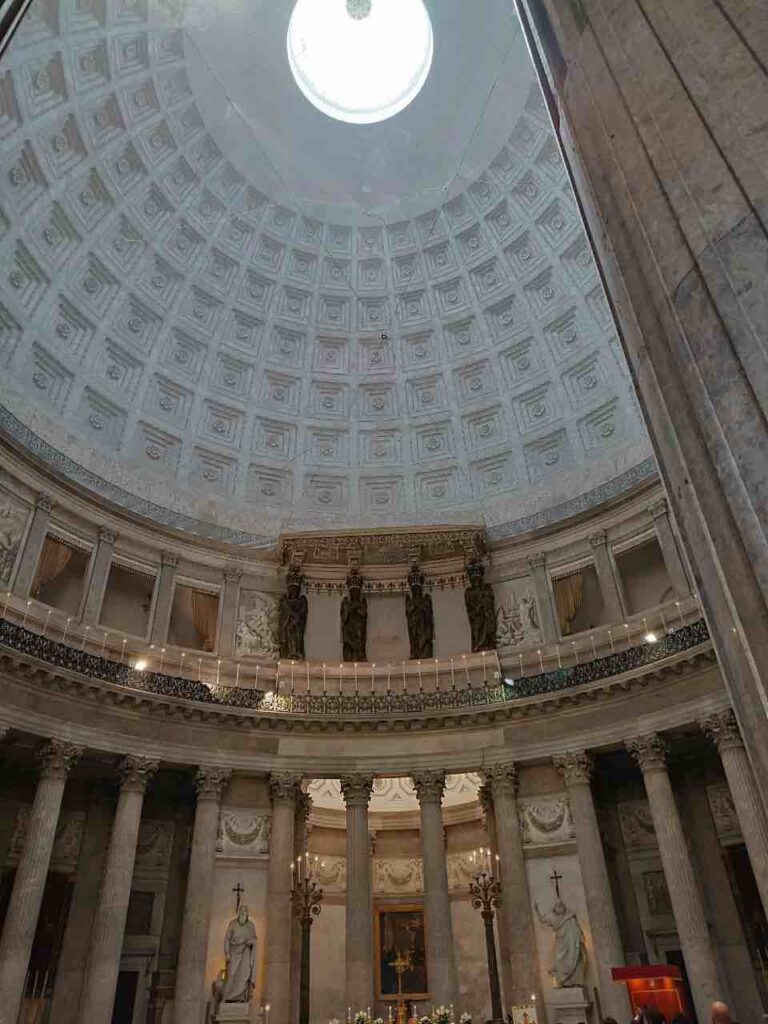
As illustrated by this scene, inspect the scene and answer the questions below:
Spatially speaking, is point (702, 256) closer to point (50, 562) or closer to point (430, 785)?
point (430, 785)

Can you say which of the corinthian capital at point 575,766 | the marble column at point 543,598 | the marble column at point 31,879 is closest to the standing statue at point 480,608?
the marble column at point 543,598

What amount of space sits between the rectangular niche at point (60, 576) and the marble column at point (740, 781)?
18.1 m

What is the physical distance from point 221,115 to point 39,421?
1292 centimetres

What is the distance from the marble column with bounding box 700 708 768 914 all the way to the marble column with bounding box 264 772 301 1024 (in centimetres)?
1123

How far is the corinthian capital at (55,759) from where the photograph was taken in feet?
58.8

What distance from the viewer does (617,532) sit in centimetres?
2405

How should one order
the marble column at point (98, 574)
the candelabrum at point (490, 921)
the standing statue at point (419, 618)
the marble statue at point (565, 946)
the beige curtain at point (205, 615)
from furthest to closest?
the standing statue at point (419, 618) → the beige curtain at point (205, 615) → the marble column at point (98, 574) → the marble statue at point (565, 946) → the candelabrum at point (490, 921)

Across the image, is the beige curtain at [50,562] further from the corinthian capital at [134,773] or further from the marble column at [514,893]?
the marble column at [514,893]

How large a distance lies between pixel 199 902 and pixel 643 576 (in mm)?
16122

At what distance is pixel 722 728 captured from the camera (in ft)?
59.4

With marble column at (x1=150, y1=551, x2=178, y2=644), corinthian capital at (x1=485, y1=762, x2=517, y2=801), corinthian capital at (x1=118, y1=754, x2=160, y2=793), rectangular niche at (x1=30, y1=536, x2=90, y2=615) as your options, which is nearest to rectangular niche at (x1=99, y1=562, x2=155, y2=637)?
marble column at (x1=150, y1=551, x2=178, y2=644)

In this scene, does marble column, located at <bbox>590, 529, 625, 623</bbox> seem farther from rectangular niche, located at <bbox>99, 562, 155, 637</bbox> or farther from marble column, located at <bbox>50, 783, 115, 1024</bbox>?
marble column, located at <bbox>50, 783, 115, 1024</bbox>

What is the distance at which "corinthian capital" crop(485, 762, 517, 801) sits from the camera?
2061cm

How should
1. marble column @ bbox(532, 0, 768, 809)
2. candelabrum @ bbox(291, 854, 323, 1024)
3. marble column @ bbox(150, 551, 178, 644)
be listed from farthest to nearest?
1. marble column @ bbox(150, 551, 178, 644)
2. candelabrum @ bbox(291, 854, 323, 1024)
3. marble column @ bbox(532, 0, 768, 809)
